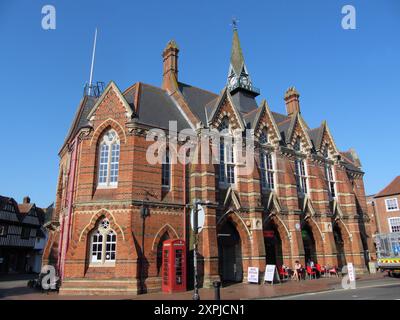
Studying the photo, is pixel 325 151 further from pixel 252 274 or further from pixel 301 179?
pixel 252 274

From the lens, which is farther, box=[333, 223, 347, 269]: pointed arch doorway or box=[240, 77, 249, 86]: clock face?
box=[240, 77, 249, 86]: clock face

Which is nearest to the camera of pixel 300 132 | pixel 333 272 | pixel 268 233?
pixel 268 233

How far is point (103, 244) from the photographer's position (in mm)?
19250

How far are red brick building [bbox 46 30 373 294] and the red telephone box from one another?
83 cm

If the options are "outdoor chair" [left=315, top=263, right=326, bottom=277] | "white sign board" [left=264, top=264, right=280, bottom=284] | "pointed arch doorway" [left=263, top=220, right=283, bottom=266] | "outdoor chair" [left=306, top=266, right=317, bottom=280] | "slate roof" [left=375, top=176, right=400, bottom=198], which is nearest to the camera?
"white sign board" [left=264, top=264, right=280, bottom=284]

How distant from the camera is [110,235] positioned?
19422 mm

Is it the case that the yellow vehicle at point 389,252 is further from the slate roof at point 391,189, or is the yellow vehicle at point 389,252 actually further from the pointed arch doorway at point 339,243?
the slate roof at point 391,189

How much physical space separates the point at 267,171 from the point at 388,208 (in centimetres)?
2851

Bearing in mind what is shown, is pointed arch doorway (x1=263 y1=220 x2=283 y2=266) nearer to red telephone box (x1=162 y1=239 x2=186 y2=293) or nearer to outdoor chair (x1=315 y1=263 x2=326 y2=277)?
outdoor chair (x1=315 y1=263 x2=326 y2=277)

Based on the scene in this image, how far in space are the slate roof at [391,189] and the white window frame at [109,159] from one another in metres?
40.9

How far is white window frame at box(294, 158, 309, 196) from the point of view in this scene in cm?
2937

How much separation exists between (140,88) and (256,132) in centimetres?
1040

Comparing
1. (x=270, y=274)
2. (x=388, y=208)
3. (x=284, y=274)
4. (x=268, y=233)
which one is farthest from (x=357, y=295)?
(x=388, y=208)

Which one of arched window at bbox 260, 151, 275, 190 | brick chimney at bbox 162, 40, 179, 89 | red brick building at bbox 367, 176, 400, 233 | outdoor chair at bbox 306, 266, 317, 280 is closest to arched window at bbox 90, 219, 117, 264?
arched window at bbox 260, 151, 275, 190
